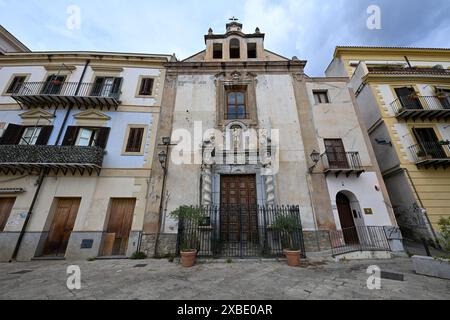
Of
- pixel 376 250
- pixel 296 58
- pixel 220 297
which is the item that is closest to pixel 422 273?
pixel 376 250

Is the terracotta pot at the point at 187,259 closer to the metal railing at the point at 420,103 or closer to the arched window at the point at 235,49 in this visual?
the arched window at the point at 235,49

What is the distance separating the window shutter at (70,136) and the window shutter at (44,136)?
946mm

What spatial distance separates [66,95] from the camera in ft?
33.0

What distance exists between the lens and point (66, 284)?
4.63m

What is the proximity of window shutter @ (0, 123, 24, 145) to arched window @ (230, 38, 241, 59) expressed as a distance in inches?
564

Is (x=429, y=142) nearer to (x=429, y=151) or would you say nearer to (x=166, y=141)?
(x=429, y=151)

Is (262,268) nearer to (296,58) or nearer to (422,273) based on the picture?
(422,273)

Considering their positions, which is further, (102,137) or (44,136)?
(102,137)

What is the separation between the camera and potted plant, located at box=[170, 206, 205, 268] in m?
6.10

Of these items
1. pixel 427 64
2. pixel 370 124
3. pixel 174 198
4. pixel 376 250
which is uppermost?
pixel 427 64

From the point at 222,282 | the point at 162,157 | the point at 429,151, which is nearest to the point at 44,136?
the point at 162,157

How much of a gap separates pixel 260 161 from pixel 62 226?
1056 cm
